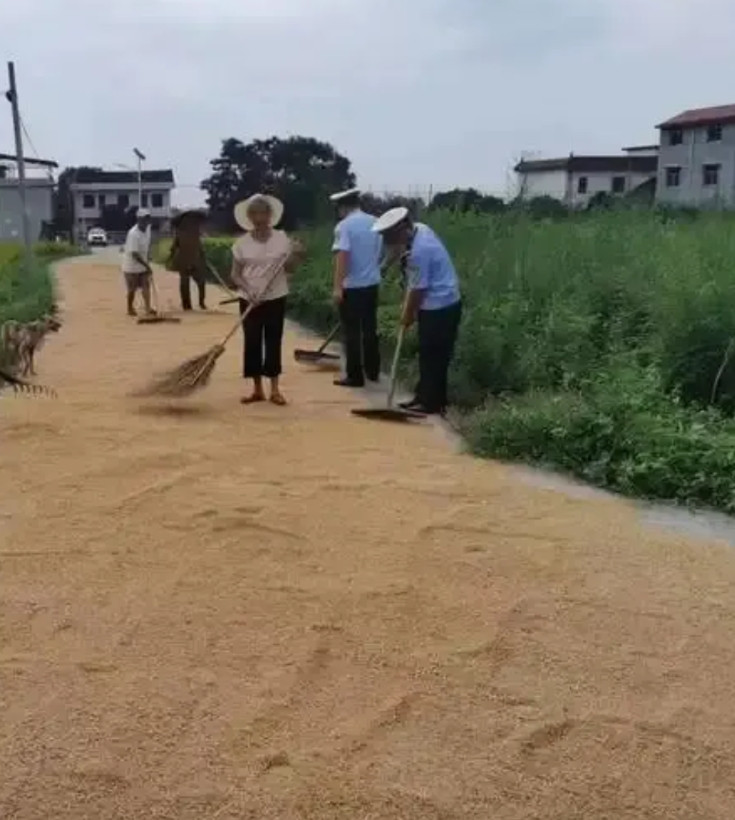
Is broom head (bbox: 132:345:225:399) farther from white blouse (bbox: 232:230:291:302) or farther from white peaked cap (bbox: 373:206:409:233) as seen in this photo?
white peaked cap (bbox: 373:206:409:233)

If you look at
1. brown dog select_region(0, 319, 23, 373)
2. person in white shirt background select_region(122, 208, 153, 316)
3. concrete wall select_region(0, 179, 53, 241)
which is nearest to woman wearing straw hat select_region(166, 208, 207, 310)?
person in white shirt background select_region(122, 208, 153, 316)

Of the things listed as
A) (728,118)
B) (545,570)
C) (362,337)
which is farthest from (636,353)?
(728,118)

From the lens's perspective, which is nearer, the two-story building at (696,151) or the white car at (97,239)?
the two-story building at (696,151)

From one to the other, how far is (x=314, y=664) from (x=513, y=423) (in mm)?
3200

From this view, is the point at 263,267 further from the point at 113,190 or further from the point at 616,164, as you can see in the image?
the point at 113,190

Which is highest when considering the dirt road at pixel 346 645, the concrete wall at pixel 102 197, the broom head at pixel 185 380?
the concrete wall at pixel 102 197

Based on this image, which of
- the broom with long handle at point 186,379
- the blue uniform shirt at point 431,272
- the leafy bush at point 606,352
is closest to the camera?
the leafy bush at point 606,352

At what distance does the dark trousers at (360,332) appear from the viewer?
350 inches

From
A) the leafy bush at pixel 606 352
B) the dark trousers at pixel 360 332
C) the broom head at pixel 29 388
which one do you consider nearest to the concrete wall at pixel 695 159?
the leafy bush at pixel 606 352

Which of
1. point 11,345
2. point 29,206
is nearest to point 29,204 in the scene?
point 29,206

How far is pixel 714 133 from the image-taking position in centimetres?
4653

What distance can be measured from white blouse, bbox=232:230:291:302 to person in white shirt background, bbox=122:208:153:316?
23.0 feet

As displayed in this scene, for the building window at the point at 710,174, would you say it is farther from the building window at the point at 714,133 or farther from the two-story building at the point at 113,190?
the two-story building at the point at 113,190

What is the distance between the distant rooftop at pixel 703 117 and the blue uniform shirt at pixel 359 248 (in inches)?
1610
